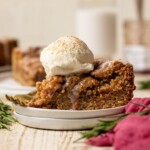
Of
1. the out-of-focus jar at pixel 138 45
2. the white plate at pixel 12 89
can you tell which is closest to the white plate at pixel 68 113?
the white plate at pixel 12 89

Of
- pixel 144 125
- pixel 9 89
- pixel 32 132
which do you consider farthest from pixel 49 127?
pixel 9 89

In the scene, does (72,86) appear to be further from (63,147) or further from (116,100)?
(63,147)

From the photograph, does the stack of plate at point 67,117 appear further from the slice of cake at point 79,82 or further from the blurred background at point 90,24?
the blurred background at point 90,24

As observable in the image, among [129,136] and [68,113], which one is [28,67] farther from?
[129,136]

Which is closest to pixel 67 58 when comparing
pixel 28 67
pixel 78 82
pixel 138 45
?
pixel 78 82

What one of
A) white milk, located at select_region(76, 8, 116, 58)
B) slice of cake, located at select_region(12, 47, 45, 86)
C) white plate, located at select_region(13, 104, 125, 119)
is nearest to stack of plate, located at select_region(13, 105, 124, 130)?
white plate, located at select_region(13, 104, 125, 119)

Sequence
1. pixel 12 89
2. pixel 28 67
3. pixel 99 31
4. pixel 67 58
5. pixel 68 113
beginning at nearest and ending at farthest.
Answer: pixel 68 113, pixel 67 58, pixel 12 89, pixel 28 67, pixel 99 31

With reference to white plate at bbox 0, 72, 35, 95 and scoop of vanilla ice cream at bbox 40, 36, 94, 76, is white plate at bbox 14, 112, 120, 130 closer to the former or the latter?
scoop of vanilla ice cream at bbox 40, 36, 94, 76
